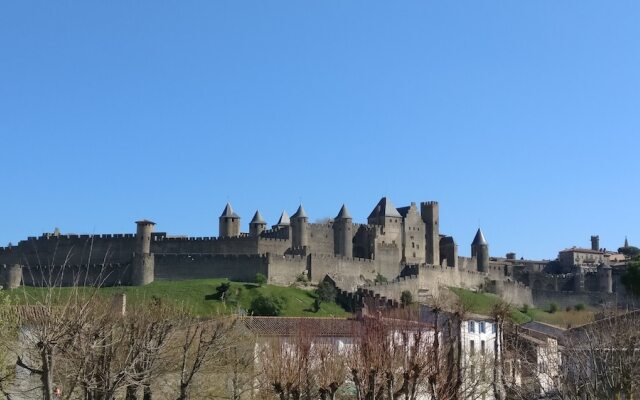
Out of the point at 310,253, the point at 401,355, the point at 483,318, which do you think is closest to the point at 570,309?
the point at 310,253

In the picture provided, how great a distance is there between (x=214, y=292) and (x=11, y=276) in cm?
2235

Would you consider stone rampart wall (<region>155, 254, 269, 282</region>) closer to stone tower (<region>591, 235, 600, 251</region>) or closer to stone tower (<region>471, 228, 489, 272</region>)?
stone tower (<region>471, 228, 489, 272</region>)

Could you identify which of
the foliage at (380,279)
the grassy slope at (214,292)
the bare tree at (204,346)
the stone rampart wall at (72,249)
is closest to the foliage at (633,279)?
the foliage at (380,279)

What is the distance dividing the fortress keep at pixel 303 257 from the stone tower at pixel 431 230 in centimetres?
12

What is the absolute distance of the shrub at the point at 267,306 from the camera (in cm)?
7225

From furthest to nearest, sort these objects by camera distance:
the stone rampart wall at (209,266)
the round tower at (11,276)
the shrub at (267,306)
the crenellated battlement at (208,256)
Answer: the round tower at (11,276), the crenellated battlement at (208,256), the stone rampart wall at (209,266), the shrub at (267,306)

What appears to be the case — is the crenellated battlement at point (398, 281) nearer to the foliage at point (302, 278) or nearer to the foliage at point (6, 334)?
the foliage at point (302, 278)

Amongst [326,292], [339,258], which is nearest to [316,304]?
[326,292]

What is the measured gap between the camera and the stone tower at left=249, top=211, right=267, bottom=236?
97812 millimetres

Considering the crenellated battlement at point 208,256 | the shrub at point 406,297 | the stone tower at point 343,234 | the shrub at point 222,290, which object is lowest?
the shrub at point 406,297

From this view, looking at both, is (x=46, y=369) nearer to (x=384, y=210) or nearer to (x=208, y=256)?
(x=208, y=256)

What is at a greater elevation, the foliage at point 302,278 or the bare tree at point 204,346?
the foliage at point 302,278

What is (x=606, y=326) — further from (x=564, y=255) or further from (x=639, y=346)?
(x=564, y=255)

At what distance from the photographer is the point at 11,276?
8750 centimetres
